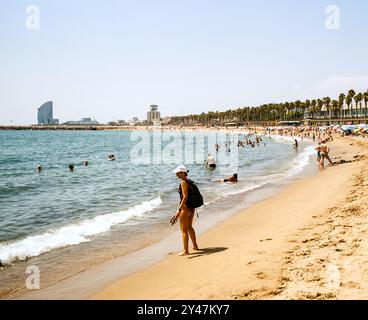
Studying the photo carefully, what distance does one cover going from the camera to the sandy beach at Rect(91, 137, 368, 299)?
5098 mm

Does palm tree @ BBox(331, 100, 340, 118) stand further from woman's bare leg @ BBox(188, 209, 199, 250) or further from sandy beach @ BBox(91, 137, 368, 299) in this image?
woman's bare leg @ BBox(188, 209, 199, 250)

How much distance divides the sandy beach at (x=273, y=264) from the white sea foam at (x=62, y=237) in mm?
3687

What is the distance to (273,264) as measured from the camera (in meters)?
6.29

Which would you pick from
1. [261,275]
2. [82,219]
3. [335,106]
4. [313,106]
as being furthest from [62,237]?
[313,106]

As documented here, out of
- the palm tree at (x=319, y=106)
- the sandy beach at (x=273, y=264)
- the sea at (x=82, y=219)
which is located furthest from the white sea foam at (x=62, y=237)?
the palm tree at (x=319, y=106)

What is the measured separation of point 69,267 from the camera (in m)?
8.38

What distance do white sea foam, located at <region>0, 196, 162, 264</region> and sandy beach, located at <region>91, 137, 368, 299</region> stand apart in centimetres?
369

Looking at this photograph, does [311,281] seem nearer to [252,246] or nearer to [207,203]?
[252,246]

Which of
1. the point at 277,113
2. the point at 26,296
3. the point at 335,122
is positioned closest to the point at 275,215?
the point at 26,296

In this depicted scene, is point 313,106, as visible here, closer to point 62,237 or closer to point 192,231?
point 62,237

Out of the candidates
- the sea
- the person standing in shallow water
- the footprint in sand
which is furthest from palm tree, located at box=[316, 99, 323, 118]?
the footprint in sand

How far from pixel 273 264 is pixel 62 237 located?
23.3 feet

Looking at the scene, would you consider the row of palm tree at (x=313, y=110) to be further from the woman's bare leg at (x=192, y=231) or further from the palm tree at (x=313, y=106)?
the woman's bare leg at (x=192, y=231)

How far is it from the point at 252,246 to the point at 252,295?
2921mm
